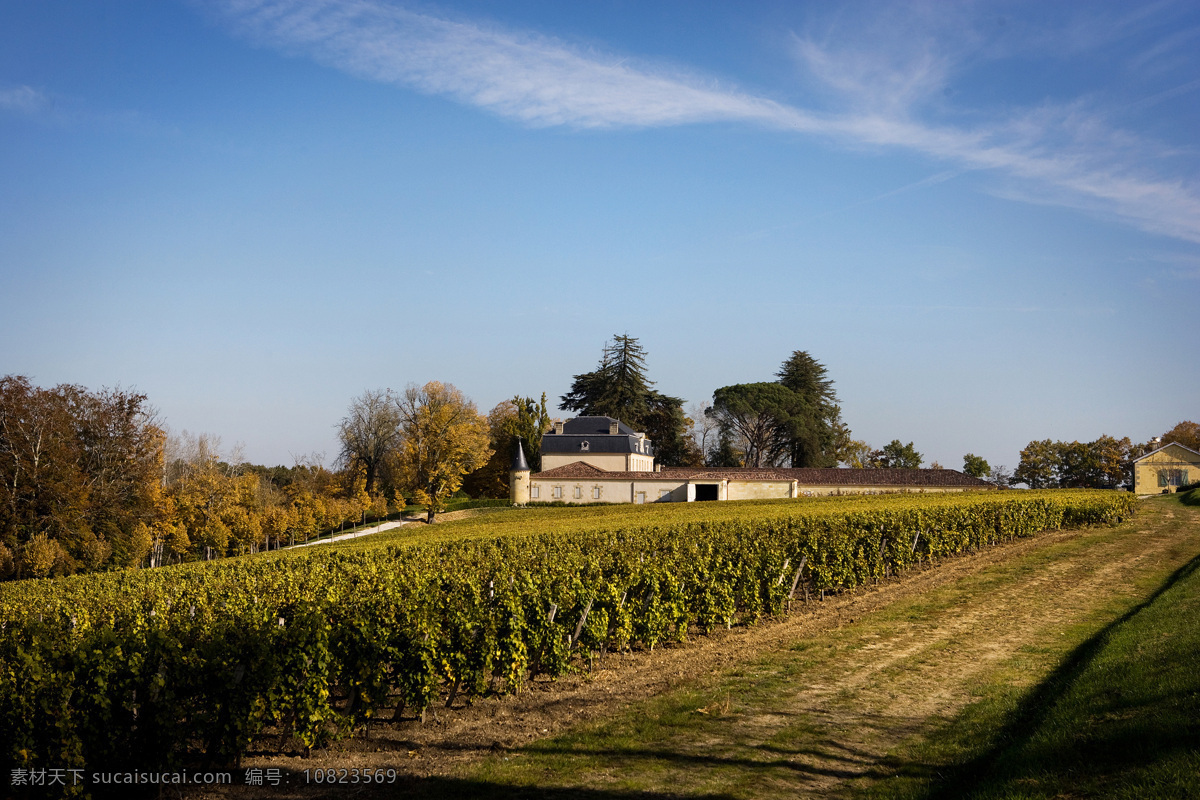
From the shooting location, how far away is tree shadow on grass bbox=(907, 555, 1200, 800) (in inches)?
286

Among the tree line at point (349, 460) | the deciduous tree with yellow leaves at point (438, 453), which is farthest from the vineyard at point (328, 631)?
the deciduous tree with yellow leaves at point (438, 453)

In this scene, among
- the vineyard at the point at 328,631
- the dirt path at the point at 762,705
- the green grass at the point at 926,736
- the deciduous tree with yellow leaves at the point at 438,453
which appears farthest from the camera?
the deciduous tree with yellow leaves at the point at 438,453

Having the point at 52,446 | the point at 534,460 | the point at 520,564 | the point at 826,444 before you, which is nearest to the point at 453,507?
the point at 534,460

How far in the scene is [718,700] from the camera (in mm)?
11602

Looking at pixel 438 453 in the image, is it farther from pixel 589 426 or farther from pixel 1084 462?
pixel 1084 462

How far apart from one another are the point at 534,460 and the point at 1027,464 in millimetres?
56606

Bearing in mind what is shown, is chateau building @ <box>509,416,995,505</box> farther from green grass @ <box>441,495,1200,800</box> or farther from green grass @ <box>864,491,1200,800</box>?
green grass @ <box>864,491,1200,800</box>

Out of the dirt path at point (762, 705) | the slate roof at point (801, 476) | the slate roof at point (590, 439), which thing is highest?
the slate roof at point (590, 439)

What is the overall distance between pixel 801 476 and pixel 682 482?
11.5 metres

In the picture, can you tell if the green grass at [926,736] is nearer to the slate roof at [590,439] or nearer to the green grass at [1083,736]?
the green grass at [1083,736]

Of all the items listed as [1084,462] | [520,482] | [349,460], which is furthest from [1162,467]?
[349,460]

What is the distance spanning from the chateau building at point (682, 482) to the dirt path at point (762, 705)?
146 ft

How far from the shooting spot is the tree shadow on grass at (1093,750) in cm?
727

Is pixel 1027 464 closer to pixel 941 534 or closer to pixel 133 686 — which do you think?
pixel 941 534
